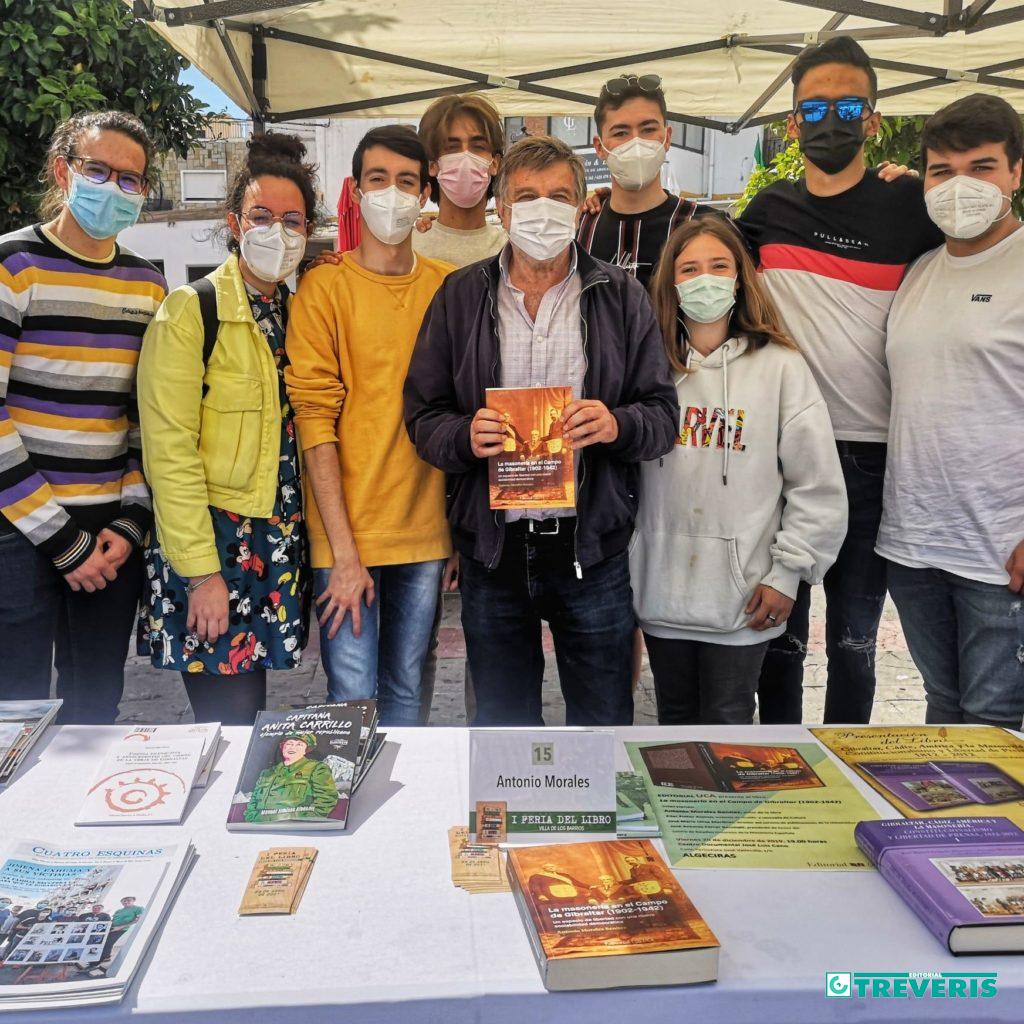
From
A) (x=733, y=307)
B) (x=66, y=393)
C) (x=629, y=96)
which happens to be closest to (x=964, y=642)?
(x=733, y=307)

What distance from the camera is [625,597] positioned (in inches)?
98.6

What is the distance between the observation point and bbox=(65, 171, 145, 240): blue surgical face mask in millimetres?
2428

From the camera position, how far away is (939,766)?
1790 millimetres

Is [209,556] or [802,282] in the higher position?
[802,282]

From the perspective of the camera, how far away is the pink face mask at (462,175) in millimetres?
3002

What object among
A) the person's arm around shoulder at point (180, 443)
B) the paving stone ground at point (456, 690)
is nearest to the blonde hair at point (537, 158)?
the person's arm around shoulder at point (180, 443)

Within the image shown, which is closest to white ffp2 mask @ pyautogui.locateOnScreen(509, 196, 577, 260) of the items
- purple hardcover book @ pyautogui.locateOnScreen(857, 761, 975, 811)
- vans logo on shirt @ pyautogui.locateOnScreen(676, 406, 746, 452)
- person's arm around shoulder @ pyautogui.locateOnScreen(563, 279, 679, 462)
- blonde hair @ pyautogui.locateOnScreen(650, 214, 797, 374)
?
person's arm around shoulder @ pyautogui.locateOnScreen(563, 279, 679, 462)

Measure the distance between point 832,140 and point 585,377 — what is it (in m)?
1.16

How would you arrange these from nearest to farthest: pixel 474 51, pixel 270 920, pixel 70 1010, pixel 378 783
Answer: pixel 70 1010, pixel 270 920, pixel 378 783, pixel 474 51

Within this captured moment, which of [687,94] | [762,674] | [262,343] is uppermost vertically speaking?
[687,94]

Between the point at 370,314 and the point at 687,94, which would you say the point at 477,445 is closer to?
the point at 370,314

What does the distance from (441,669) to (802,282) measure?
3012 mm

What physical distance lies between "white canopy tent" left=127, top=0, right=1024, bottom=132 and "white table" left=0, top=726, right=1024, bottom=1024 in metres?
3.66

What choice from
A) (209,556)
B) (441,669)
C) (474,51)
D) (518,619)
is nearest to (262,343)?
(209,556)
